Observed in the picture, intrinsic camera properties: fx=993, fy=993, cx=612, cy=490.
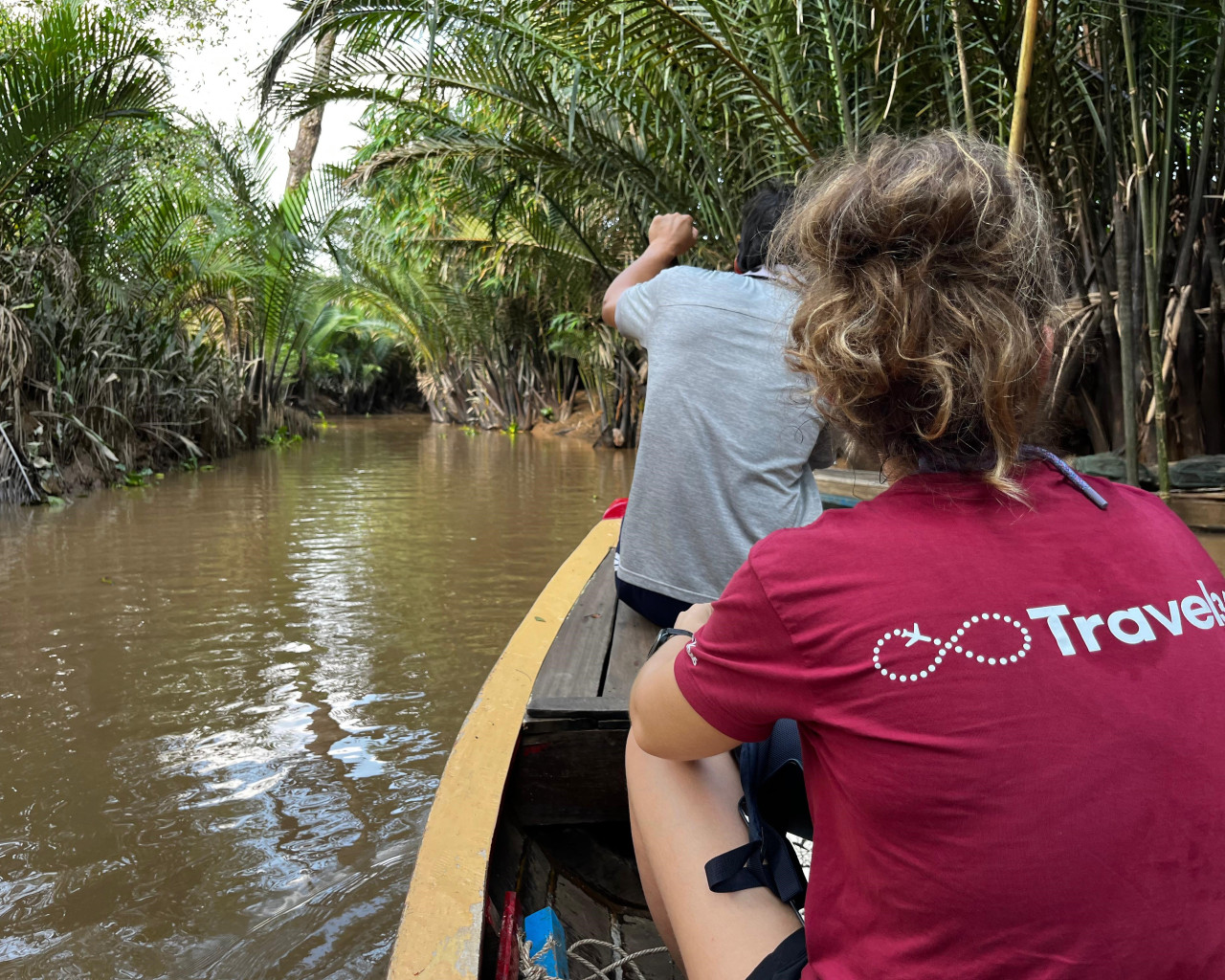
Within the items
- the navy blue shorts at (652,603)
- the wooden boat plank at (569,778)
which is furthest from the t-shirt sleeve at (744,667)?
the navy blue shorts at (652,603)

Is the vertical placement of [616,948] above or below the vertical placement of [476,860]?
below

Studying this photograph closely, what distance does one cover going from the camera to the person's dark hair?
1.91 m

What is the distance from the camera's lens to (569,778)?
173cm

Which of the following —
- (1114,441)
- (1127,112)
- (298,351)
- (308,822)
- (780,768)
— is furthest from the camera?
(298,351)

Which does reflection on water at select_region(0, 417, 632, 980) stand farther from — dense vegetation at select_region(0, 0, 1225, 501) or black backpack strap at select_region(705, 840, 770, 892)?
dense vegetation at select_region(0, 0, 1225, 501)

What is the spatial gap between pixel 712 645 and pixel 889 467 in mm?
246

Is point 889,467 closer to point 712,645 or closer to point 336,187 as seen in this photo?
point 712,645

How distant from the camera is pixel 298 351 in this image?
48.9ft

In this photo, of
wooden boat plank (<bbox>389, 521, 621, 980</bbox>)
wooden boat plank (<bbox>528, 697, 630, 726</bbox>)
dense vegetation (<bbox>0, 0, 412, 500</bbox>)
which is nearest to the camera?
wooden boat plank (<bbox>389, 521, 621, 980</bbox>)

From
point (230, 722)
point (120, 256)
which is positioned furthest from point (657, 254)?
point (120, 256)

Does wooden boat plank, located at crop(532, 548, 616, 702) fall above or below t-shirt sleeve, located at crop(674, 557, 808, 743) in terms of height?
below


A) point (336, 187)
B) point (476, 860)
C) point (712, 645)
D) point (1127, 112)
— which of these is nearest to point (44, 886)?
point (476, 860)

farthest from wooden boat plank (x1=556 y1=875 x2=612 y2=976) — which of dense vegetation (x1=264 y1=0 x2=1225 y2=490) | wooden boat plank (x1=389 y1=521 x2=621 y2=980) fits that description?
dense vegetation (x1=264 y1=0 x2=1225 y2=490)

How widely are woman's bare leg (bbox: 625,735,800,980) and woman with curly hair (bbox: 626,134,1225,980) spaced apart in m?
0.03
